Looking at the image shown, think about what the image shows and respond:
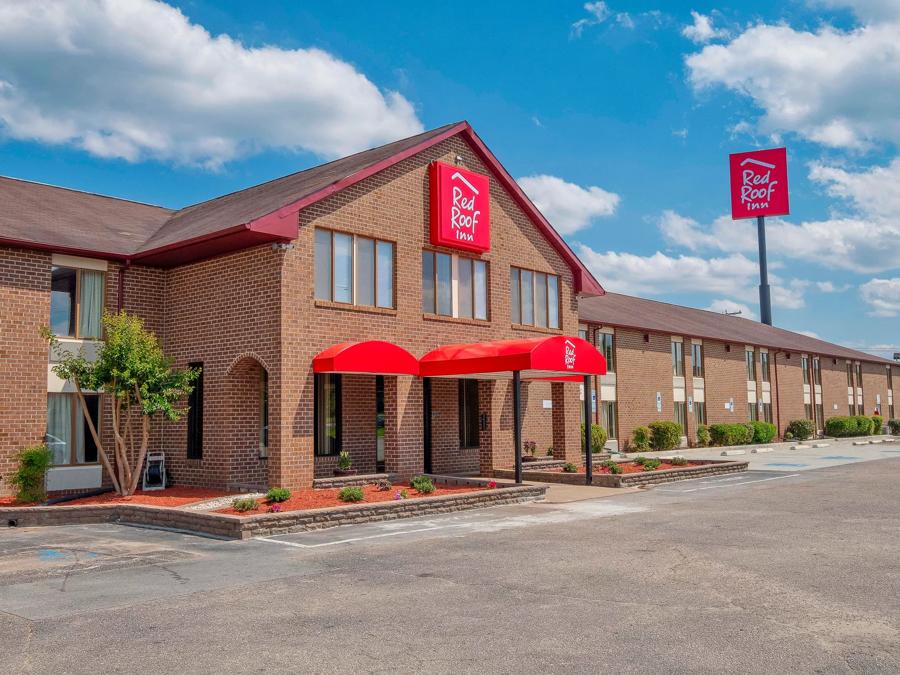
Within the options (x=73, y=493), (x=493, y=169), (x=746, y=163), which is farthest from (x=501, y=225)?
(x=746, y=163)

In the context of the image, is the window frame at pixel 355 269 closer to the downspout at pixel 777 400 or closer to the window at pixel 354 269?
the window at pixel 354 269

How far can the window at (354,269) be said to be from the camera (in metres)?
18.9

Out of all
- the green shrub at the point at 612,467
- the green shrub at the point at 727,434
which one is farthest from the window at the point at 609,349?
the green shrub at the point at 612,467

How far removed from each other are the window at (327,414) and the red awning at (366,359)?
5.49 ft

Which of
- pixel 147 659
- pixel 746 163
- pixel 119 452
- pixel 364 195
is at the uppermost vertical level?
pixel 746 163

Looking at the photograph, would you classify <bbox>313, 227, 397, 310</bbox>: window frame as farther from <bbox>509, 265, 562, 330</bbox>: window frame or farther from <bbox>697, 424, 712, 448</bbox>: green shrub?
<bbox>697, 424, 712, 448</bbox>: green shrub

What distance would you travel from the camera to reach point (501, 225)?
23844 millimetres

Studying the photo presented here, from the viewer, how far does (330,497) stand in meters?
16.1

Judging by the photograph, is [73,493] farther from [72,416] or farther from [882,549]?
[882,549]

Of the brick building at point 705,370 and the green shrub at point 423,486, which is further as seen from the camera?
the brick building at point 705,370

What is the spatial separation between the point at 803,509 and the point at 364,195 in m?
12.0

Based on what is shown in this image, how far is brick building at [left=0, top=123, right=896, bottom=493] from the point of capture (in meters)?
17.8

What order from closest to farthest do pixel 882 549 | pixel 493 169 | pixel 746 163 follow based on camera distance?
pixel 882 549 → pixel 493 169 → pixel 746 163

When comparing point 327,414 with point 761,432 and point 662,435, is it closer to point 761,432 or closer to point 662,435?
point 662,435
